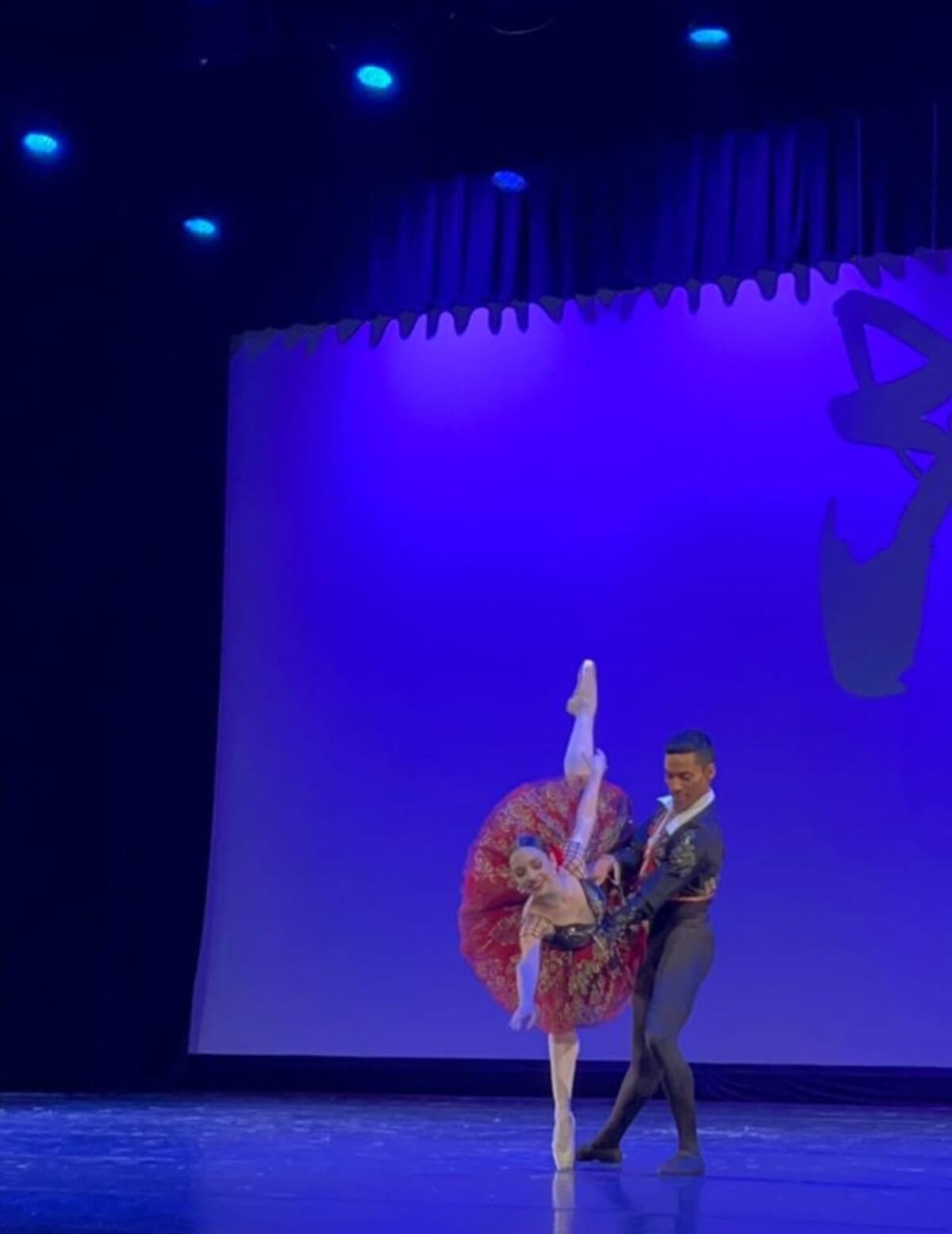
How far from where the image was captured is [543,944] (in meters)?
5.23

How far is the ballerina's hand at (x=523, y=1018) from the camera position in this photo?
5086 mm

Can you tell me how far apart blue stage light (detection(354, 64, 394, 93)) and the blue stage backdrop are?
4.21 feet

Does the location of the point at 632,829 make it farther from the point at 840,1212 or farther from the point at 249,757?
the point at 249,757

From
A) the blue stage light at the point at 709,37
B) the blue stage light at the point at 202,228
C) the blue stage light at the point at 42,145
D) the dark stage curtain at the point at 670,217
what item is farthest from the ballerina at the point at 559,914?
the blue stage light at the point at 202,228

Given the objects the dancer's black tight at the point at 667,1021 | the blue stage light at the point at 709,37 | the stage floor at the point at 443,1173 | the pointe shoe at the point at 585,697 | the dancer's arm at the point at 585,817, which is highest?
the blue stage light at the point at 709,37

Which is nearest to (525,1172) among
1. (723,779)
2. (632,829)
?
(632,829)

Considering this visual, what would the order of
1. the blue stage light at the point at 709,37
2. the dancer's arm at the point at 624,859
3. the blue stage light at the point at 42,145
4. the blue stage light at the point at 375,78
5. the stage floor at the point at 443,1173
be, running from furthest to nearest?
the blue stage light at the point at 42,145 < the blue stage light at the point at 375,78 < the blue stage light at the point at 709,37 < the dancer's arm at the point at 624,859 < the stage floor at the point at 443,1173

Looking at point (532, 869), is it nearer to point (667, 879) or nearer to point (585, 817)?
point (585, 817)

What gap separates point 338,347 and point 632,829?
412cm

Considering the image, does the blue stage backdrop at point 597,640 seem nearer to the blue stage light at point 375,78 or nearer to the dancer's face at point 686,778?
the blue stage light at point 375,78

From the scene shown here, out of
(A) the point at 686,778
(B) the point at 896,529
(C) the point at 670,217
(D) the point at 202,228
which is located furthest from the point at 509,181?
(A) the point at 686,778

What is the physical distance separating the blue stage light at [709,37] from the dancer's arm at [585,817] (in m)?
3.12

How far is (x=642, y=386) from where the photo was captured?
8297 mm

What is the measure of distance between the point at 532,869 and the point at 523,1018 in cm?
39
